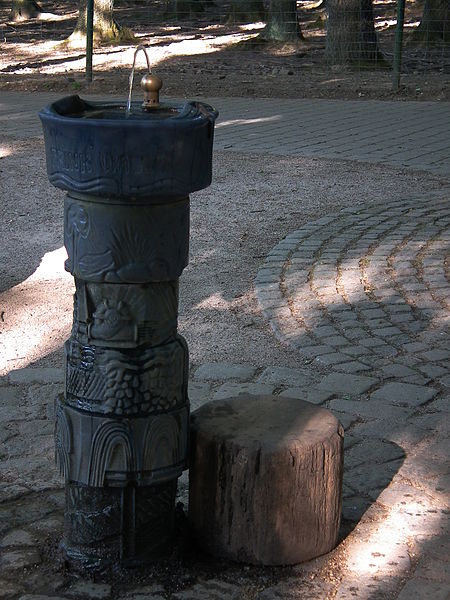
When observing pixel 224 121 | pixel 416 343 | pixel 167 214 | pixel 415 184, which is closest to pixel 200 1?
pixel 224 121

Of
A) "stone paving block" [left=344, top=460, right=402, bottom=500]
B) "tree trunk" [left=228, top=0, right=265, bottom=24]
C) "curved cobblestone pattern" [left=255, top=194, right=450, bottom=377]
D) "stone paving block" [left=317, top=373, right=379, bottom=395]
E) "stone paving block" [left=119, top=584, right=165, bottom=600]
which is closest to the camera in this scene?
"stone paving block" [left=119, top=584, right=165, bottom=600]

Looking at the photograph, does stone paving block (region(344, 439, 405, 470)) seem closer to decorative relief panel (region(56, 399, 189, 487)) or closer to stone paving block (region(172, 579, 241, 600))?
stone paving block (region(172, 579, 241, 600))

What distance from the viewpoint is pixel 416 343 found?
16.0 ft

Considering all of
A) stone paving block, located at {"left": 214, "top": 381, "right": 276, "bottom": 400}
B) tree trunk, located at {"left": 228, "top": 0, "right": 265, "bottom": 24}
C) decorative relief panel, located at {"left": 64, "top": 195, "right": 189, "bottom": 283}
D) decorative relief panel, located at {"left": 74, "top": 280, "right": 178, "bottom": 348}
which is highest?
tree trunk, located at {"left": 228, "top": 0, "right": 265, "bottom": 24}

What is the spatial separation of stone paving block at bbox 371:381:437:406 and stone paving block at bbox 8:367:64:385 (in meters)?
1.42

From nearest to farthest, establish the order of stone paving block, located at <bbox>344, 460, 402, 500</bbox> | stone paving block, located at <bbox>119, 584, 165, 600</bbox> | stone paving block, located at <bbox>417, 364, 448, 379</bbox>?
stone paving block, located at <bbox>119, 584, 165, 600</bbox>
stone paving block, located at <bbox>344, 460, 402, 500</bbox>
stone paving block, located at <bbox>417, 364, 448, 379</bbox>

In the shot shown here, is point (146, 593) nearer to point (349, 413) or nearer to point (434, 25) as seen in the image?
point (349, 413)

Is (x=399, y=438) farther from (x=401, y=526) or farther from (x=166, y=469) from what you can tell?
(x=166, y=469)

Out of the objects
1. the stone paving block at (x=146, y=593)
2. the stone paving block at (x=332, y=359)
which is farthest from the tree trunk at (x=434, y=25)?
the stone paving block at (x=146, y=593)

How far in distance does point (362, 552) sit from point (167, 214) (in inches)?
48.1

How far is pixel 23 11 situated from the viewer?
26391mm

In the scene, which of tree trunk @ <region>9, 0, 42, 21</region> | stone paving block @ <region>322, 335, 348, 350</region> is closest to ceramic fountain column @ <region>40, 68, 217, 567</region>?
stone paving block @ <region>322, 335, 348, 350</region>

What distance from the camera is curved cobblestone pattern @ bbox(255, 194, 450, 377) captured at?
4820 mm

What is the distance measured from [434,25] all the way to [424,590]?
18112 millimetres
